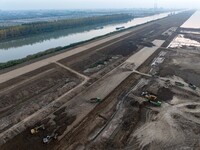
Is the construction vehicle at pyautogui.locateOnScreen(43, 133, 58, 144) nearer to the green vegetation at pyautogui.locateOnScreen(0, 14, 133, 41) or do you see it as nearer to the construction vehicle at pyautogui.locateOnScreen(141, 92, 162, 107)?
the construction vehicle at pyautogui.locateOnScreen(141, 92, 162, 107)

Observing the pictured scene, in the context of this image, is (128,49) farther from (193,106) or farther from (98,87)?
(193,106)

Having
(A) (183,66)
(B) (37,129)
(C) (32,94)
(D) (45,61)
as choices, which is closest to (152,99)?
(B) (37,129)

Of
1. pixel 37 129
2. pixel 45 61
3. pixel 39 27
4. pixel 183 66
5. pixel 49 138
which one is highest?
pixel 39 27

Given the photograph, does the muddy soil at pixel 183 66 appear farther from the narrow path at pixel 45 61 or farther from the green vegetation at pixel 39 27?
the green vegetation at pixel 39 27

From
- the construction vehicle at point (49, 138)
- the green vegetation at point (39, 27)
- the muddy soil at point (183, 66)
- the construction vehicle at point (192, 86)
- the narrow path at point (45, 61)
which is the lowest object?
the construction vehicle at point (49, 138)

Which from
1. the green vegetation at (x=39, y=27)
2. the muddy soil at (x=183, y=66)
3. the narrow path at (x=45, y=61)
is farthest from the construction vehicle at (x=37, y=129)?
the green vegetation at (x=39, y=27)

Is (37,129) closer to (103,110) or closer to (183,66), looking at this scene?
(103,110)

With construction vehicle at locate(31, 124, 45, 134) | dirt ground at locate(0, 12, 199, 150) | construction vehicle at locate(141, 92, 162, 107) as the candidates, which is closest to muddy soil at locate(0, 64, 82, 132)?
dirt ground at locate(0, 12, 199, 150)

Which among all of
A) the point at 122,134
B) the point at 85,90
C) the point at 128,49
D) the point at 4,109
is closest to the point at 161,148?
the point at 122,134
